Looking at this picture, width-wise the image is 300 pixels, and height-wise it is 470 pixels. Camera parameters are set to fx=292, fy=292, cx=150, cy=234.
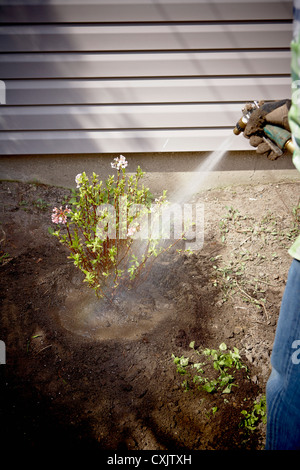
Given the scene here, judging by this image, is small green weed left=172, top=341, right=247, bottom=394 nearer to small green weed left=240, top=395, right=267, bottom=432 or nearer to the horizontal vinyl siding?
small green weed left=240, top=395, right=267, bottom=432

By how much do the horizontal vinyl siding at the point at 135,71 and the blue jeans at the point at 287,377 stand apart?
2.70m

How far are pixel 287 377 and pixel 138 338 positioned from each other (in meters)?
1.19

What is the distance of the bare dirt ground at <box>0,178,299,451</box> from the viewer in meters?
1.69

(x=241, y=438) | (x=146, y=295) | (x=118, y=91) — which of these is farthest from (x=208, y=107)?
(x=241, y=438)

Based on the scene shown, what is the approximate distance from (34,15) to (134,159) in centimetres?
171

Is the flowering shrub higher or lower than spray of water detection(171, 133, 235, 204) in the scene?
lower

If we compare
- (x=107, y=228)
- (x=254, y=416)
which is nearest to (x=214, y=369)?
(x=254, y=416)

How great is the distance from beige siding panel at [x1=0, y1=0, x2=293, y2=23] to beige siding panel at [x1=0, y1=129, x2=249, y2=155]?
107cm

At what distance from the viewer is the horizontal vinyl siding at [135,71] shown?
289 centimetres

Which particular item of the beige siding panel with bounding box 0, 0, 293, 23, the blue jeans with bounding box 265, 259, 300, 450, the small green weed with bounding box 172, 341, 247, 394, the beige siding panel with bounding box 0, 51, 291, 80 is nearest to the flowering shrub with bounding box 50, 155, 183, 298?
the small green weed with bounding box 172, 341, 247, 394

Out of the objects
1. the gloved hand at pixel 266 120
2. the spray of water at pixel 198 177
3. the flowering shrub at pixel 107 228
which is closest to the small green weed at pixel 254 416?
the flowering shrub at pixel 107 228

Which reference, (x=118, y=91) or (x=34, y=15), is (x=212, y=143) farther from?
(x=34, y=15)

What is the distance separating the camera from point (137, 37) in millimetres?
2969

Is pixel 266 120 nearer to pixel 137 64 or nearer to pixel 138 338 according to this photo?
pixel 138 338
